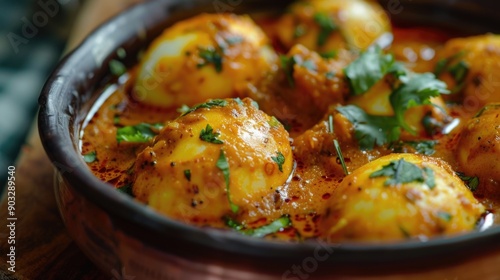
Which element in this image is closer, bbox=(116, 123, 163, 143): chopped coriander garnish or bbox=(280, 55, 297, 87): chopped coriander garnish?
bbox=(116, 123, 163, 143): chopped coriander garnish

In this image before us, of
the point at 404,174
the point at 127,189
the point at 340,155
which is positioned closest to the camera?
the point at 404,174

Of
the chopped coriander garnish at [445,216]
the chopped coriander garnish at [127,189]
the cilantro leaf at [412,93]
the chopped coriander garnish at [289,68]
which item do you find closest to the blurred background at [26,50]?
the chopped coriander garnish at [127,189]

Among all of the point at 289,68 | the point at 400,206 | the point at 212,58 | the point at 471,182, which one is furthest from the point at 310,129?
the point at 400,206

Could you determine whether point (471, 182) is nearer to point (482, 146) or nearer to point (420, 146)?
point (482, 146)

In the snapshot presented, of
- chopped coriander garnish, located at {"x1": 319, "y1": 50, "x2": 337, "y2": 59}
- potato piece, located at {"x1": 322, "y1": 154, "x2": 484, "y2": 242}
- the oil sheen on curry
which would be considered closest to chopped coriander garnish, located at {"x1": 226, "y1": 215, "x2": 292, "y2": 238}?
the oil sheen on curry

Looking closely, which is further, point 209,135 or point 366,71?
point 366,71

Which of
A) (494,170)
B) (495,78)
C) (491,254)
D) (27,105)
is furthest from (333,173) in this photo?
(27,105)

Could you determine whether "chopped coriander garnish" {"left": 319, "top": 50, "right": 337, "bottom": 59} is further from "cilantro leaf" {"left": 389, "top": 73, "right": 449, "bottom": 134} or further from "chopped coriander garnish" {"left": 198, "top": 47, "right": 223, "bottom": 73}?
"chopped coriander garnish" {"left": 198, "top": 47, "right": 223, "bottom": 73}

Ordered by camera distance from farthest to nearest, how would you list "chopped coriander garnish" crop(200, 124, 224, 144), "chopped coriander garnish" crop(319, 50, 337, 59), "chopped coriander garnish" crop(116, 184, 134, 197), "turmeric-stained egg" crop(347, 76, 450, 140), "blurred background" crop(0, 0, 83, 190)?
"blurred background" crop(0, 0, 83, 190) → "chopped coriander garnish" crop(319, 50, 337, 59) → "turmeric-stained egg" crop(347, 76, 450, 140) → "chopped coriander garnish" crop(116, 184, 134, 197) → "chopped coriander garnish" crop(200, 124, 224, 144)
